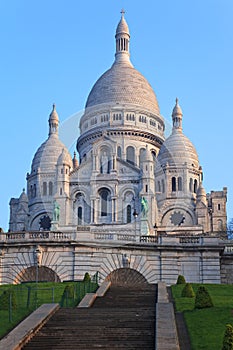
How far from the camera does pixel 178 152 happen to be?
8744cm

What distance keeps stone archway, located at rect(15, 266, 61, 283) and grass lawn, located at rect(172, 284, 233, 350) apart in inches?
441

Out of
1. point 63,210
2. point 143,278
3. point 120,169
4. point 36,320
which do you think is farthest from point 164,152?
point 36,320

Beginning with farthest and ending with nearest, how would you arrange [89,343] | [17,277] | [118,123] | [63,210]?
[118,123] < [63,210] < [17,277] < [89,343]

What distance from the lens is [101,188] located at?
83000mm

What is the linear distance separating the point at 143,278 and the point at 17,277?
6.47m

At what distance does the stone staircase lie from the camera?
17844 millimetres

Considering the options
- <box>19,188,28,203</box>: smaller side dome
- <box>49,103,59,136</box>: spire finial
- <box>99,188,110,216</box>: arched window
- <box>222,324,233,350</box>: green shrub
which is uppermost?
<box>49,103,59,136</box>: spire finial

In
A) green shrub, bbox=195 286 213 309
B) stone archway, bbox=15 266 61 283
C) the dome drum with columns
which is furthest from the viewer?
the dome drum with columns

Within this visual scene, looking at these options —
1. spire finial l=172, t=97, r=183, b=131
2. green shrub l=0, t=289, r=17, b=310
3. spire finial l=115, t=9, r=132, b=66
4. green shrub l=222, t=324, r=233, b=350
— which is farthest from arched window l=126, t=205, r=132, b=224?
green shrub l=222, t=324, r=233, b=350

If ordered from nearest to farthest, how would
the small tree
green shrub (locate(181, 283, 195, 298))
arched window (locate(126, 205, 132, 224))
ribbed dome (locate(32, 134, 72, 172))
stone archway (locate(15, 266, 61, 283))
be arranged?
1. the small tree
2. green shrub (locate(181, 283, 195, 298))
3. stone archway (locate(15, 266, 61, 283))
4. arched window (locate(126, 205, 132, 224))
5. ribbed dome (locate(32, 134, 72, 172))

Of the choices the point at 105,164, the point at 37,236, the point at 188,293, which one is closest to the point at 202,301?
the point at 188,293

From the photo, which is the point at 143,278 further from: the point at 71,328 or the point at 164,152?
the point at 164,152

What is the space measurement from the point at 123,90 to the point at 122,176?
18759mm

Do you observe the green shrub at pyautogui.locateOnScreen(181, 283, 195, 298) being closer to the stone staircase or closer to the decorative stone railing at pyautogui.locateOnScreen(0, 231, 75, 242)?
the stone staircase
